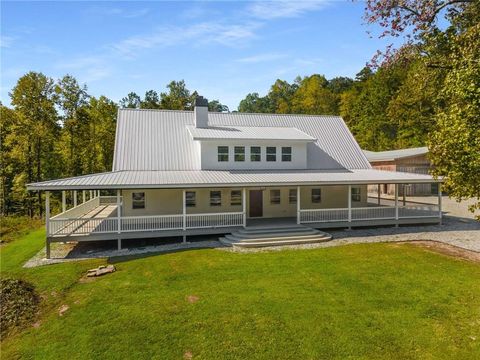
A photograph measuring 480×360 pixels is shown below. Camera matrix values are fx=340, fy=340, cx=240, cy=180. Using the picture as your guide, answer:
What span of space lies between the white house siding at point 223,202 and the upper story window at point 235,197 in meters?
0.19

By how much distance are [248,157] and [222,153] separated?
5.71 ft

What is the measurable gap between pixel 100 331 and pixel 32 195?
1358 inches

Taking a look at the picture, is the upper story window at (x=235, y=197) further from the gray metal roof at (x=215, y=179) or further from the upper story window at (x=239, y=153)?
the upper story window at (x=239, y=153)

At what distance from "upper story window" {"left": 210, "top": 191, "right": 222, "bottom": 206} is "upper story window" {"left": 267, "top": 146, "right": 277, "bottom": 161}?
4485 millimetres

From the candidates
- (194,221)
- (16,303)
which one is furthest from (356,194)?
(16,303)

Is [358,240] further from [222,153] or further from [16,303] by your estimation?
[16,303]

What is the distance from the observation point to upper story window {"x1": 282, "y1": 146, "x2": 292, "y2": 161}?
2295 cm

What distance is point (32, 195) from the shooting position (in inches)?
1476

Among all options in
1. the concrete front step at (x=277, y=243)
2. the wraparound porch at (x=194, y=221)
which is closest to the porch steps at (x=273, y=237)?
the concrete front step at (x=277, y=243)

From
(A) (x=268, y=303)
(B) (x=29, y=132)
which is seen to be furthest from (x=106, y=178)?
(B) (x=29, y=132)

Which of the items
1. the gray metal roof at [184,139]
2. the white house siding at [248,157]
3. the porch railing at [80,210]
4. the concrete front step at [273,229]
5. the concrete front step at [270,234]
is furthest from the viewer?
the gray metal roof at [184,139]

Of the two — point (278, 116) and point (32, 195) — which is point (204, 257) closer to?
point (278, 116)

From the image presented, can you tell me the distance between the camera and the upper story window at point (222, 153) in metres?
21.7

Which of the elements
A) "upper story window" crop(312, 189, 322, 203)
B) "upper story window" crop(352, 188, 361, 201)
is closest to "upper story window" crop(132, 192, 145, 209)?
"upper story window" crop(312, 189, 322, 203)
